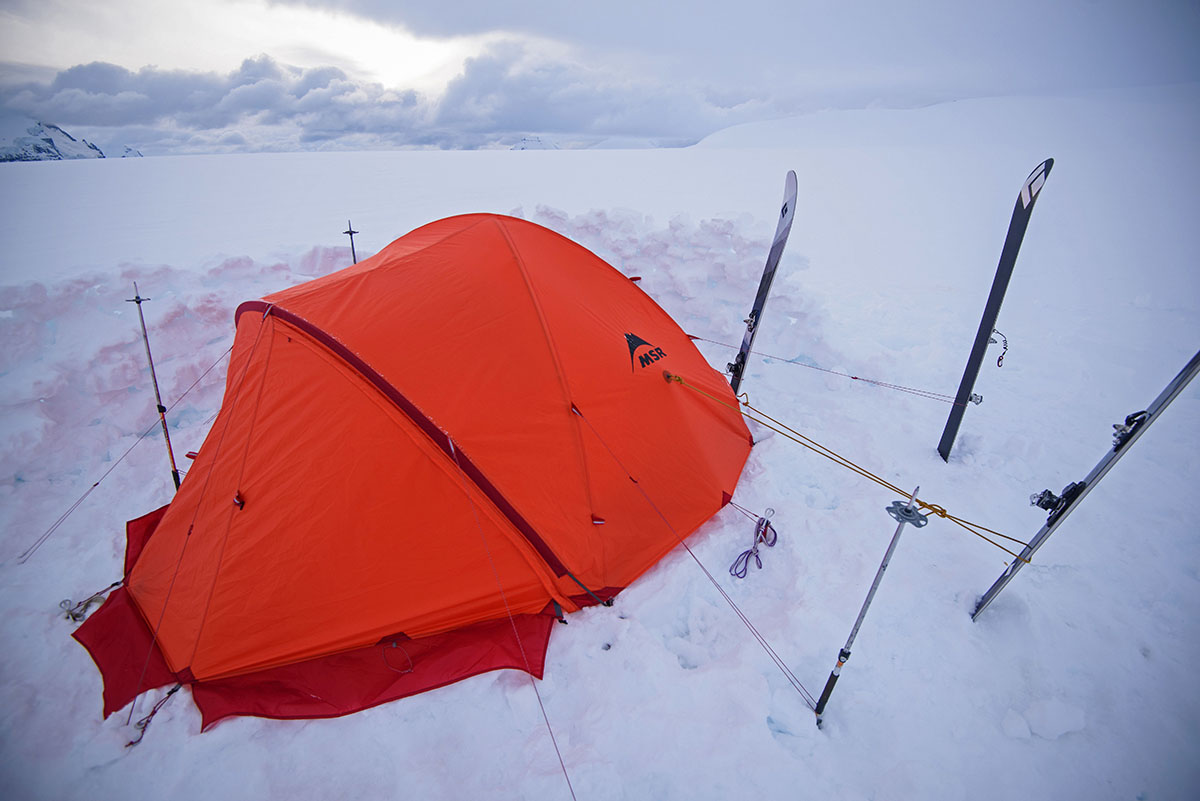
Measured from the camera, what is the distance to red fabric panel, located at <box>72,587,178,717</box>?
277cm

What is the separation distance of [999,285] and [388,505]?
17.8ft

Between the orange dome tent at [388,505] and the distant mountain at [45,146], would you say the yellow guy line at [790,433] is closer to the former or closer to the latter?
the orange dome tent at [388,505]

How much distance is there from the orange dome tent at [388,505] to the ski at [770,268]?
7.05 ft

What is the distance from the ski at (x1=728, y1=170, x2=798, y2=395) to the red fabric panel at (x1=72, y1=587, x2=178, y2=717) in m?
5.12

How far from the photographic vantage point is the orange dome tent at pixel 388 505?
293cm

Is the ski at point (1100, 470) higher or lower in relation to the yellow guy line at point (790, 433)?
higher

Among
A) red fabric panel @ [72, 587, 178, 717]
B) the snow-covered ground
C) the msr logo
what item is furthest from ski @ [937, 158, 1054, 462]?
red fabric panel @ [72, 587, 178, 717]

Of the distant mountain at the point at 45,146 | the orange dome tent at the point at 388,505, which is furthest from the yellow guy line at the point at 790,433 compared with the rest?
the distant mountain at the point at 45,146

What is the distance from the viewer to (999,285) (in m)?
4.45

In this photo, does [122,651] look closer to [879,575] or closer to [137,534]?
[137,534]

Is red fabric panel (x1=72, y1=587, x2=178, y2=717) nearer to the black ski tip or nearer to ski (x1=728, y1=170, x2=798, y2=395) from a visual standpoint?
ski (x1=728, y1=170, x2=798, y2=395)

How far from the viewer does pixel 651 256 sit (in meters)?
8.35

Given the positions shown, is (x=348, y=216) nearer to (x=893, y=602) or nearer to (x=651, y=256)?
(x=651, y=256)

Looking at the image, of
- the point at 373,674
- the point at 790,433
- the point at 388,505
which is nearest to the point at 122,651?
the point at 373,674
